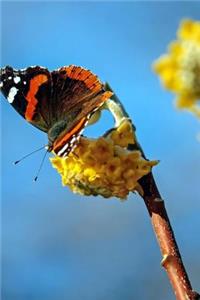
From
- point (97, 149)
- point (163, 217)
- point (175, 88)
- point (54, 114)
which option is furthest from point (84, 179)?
point (175, 88)

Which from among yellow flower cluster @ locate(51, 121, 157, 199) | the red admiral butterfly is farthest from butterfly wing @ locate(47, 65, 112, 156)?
yellow flower cluster @ locate(51, 121, 157, 199)

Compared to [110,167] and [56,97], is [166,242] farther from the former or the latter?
[56,97]

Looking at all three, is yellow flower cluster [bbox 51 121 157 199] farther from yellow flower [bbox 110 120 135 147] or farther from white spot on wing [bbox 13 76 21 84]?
white spot on wing [bbox 13 76 21 84]

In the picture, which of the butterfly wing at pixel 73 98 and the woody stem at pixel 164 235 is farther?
the butterfly wing at pixel 73 98

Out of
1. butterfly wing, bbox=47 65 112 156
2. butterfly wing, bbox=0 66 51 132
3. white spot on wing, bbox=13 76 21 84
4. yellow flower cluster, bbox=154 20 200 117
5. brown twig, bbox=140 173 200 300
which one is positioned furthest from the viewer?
white spot on wing, bbox=13 76 21 84

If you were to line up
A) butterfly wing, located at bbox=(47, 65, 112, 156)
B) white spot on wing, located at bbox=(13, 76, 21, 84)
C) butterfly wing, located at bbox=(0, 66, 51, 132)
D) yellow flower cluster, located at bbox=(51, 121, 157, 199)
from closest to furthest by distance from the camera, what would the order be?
yellow flower cluster, located at bbox=(51, 121, 157, 199)
butterfly wing, located at bbox=(47, 65, 112, 156)
butterfly wing, located at bbox=(0, 66, 51, 132)
white spot on wing, located at bbox=(13, 76, 21, 84)

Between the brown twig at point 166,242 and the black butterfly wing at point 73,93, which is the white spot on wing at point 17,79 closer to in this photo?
the black butterfly wing at point 73,93

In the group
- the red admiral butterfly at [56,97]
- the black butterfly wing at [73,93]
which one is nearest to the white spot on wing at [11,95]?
the red admiral butterfly at [56,97]

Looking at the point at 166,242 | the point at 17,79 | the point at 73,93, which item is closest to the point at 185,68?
the point at 166,242
